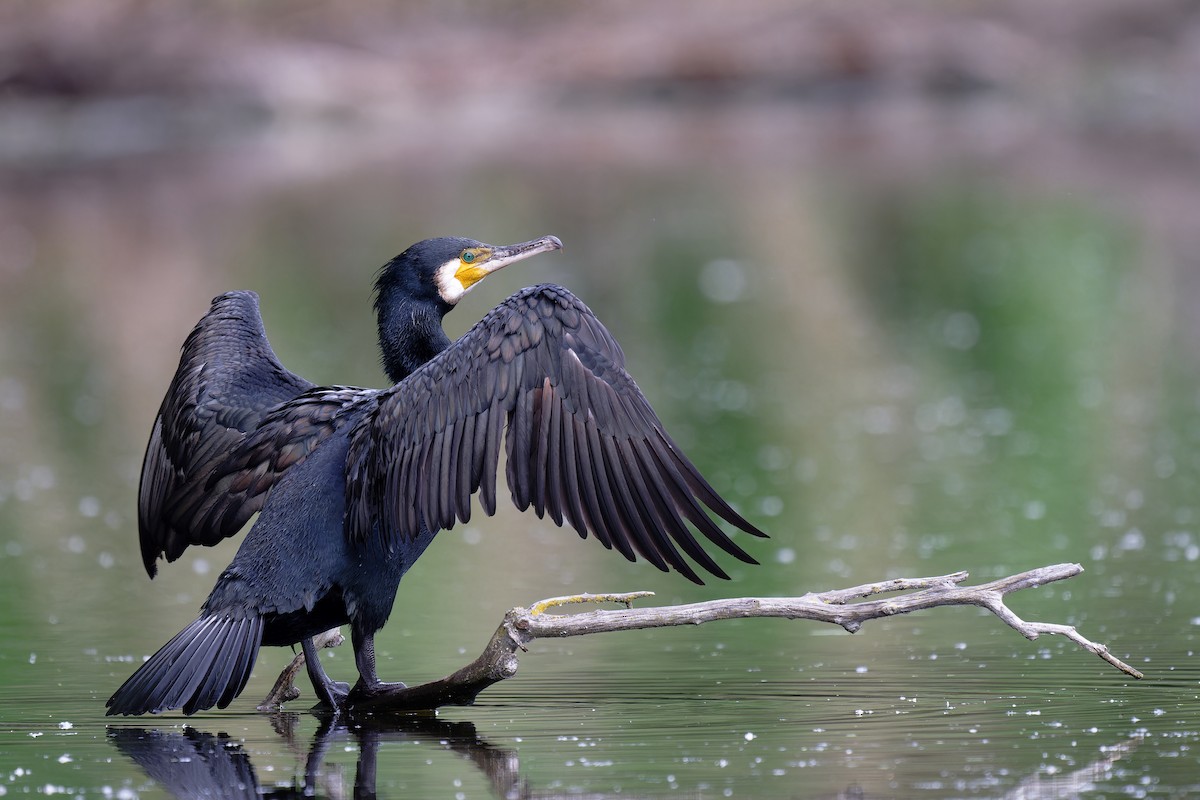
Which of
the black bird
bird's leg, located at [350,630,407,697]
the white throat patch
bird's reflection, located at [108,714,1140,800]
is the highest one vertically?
the white throat patch

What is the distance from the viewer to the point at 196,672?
6113 millimetres

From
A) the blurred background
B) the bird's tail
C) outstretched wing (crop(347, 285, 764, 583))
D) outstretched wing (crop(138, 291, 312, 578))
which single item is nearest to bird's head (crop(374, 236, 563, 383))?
outstretched wing (crop(138, 291, 312, 578))

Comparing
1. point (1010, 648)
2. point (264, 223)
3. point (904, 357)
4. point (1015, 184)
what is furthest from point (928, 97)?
point (1010, 648)

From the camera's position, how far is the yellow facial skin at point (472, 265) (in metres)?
7.23

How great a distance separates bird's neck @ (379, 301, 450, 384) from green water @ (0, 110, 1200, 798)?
3.70 feet

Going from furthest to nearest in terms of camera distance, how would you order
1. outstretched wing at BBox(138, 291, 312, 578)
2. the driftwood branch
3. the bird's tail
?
outstretched wing at BBox(138, 291, 312, 578) → the bird's tail → the driftwood branch

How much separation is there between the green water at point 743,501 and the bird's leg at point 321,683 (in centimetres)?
15

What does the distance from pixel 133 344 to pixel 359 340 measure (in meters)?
1.92

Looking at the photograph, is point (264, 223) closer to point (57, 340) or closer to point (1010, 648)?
point (57, 340)

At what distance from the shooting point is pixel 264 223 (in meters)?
24.7

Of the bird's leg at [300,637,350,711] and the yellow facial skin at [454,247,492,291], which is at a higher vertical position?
the yellow facial skin at [454,247,492,291]

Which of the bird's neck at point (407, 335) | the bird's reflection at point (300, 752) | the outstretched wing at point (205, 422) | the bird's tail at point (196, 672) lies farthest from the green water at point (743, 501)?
the bird's neck at point (407, 335)

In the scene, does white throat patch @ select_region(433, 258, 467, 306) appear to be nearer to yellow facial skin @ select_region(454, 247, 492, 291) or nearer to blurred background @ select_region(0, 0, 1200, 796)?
yellow facial skin @ select_region(454, 247, 492, 291)

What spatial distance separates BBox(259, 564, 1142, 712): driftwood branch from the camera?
18.9 ft
